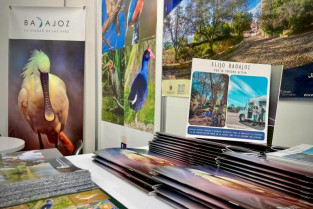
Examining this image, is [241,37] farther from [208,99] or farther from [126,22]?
[126,22]

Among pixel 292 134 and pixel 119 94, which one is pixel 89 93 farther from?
pixel 292 134

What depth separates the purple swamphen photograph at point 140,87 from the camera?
200 centimetres

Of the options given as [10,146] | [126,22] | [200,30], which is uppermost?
[126,22]

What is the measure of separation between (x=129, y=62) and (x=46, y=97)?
1.28 m

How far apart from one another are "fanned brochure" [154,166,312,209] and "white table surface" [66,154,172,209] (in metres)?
0.08

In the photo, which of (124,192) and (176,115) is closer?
(124,192)

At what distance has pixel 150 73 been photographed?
196 cm

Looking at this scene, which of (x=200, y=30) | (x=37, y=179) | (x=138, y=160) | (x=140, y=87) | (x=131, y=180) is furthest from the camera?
(x=140, y=87)

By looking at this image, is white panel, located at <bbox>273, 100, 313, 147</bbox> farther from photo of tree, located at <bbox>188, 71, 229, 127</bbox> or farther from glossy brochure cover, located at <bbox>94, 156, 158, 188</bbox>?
glossy brochure cover, located at <bbox>94, 156, 158, 188</bbox>

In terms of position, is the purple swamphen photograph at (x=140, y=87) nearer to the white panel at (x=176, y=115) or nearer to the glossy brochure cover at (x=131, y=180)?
the white panel at (x=176, y=115)

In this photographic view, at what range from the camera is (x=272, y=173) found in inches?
26.4

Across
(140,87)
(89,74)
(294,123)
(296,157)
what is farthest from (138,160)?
(89,74)

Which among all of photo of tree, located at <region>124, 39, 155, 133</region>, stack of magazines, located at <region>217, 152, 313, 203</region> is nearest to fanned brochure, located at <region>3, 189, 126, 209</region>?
stack of magazines, located at <region>217, 152, 313, 203</region>

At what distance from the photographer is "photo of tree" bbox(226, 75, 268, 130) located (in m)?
0.89
